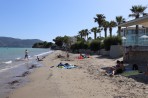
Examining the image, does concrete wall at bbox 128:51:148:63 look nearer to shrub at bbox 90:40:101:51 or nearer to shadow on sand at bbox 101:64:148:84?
shadow on sand at bbox 101:64:148:84

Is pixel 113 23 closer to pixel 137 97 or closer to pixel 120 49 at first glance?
pixel 120 49

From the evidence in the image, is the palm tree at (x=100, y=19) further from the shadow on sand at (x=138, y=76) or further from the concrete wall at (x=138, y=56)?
the shadow on sand at (x=138, y=76)

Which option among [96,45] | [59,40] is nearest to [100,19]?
[96,45]

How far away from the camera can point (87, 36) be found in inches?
5497

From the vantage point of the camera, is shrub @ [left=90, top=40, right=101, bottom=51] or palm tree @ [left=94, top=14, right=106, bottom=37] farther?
palm tree @ [left=94, top=14, right=106, bottom=37]

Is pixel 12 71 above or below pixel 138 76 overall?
below

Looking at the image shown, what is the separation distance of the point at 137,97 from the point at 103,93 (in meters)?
1.87

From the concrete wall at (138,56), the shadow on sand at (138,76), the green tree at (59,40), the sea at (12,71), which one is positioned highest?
the green tree at (59,40)

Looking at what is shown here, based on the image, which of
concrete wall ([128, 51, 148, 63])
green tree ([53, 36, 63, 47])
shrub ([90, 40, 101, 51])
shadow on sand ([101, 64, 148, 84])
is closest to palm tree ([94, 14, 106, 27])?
shrub ([90, 40, 101, 51])

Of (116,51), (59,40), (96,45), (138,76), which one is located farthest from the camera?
(59,40)

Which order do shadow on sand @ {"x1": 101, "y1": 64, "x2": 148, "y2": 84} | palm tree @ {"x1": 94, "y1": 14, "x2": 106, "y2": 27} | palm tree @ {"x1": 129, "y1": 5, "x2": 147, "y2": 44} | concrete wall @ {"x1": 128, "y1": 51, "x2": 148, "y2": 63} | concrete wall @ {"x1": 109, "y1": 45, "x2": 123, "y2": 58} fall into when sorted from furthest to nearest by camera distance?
palm tree @ {"x1": 94, "y1": 14, "x2": 106, "y2": 27} → palm tree @ {"x1": 129, "y1": 5, "x2": 147, "y2": 44} → concrete wall @ {"x1": 109, "y1": 45, "x2": 123, "y2": 58} → concrete wall @ {"x1": 128, "y1": 51, "x2": 148, "y2": 63} → shadow on sand @ {"x1": 101, "y1": 64, "x2": 148, "y2": 84}

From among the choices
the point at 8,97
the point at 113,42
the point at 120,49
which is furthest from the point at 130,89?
the point at 113,42

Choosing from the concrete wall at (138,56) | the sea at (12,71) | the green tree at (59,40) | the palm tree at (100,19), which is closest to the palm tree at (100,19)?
the palm tree at (100,19)

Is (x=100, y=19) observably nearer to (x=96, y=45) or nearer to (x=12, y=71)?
(x=96, y=45)
